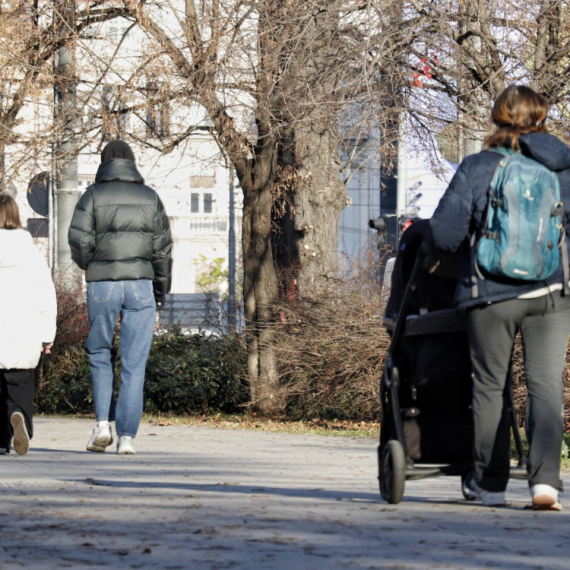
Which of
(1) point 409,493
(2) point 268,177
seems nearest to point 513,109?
(1) point 409,493

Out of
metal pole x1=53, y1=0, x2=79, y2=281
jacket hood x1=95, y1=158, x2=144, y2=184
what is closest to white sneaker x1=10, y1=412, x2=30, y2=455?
jacket hood x1=95, y1=158, x2=144, y2=184

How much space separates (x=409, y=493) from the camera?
233 inches

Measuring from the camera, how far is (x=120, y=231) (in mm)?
7688

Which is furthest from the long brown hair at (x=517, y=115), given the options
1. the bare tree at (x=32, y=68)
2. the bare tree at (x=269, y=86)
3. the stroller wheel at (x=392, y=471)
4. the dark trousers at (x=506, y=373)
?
the bare tree at (x=32, y=68)

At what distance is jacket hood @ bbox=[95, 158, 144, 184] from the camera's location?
307 inches

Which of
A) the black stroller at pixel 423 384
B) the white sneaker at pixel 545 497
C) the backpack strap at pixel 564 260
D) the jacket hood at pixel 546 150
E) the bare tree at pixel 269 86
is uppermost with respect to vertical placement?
the bare tree at pixel 269 86

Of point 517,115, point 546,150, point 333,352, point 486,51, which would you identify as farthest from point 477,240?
point 333,352

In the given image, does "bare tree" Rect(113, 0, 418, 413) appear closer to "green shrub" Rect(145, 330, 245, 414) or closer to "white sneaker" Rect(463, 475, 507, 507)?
"green shrub" Rect(145, 330, 245, 414)

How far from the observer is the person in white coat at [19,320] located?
789 centimetres

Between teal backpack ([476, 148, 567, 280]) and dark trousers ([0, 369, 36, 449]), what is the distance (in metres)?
4.03

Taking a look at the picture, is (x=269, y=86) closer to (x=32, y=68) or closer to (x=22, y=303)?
(x=32, y=68)

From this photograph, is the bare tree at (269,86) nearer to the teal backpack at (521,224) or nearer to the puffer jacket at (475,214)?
the puffer jacket at (475,214)

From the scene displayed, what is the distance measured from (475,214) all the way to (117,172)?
3.43 m

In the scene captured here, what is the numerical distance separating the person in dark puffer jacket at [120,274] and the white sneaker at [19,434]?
43 cm
